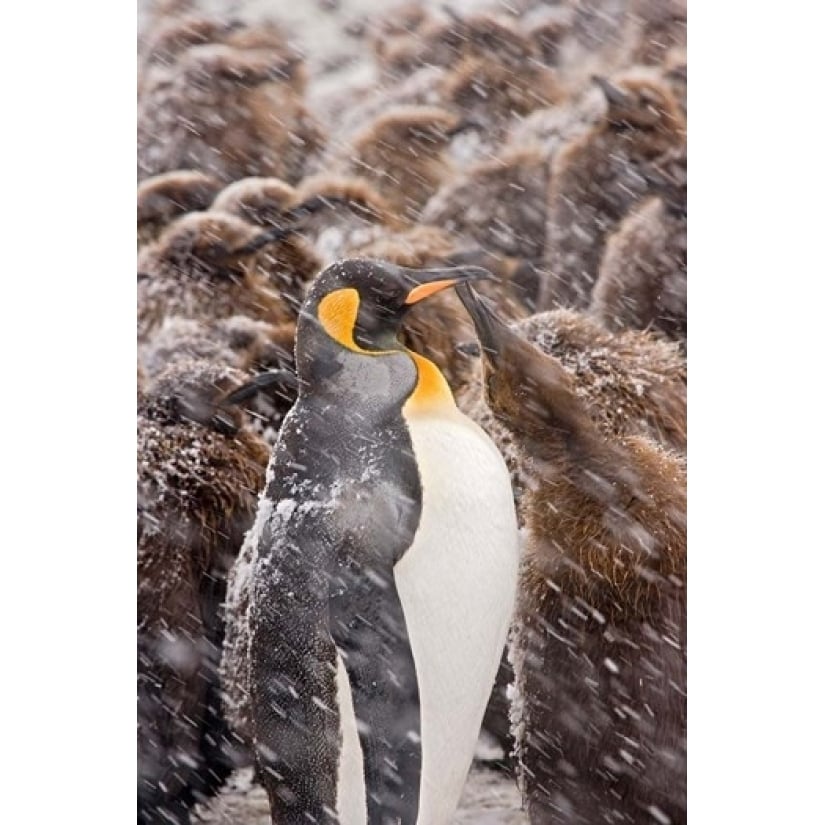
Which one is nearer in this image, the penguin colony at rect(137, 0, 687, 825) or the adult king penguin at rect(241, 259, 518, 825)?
the adult king penguin at rect(241, 259, 518, 825)

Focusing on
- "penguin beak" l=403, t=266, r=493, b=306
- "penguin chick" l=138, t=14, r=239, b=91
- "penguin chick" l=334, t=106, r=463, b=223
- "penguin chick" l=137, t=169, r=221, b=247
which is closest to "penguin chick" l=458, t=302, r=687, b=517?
"penguin beak" l=403, t=266, r=493, b=306

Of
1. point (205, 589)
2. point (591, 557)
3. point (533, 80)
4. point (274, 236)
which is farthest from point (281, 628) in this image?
point (533, 80)

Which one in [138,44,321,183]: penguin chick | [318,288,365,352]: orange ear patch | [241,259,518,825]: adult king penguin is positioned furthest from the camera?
[138,44,321,183]: penguin chick

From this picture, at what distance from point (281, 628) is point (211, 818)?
37cm

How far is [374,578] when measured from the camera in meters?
1.53

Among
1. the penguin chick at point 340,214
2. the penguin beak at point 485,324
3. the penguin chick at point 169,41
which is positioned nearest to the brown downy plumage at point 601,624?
the penguin beak at point 485,324

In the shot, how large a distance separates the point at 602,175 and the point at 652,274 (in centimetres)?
17

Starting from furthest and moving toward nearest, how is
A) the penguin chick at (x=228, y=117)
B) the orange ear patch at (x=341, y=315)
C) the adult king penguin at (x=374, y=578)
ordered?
the penguin chick at (x=228, y=117) < the orange ear patch at (x=341, y=315) < the adult king penguin at (x=374, y=578)

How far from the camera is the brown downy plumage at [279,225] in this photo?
5.57 feet

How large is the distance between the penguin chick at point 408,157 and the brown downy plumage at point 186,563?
364mm

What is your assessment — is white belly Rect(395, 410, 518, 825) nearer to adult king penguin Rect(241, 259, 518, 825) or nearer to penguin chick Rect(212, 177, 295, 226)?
adult king penguin Rect(241, 259, 518, 825)

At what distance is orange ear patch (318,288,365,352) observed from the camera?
5.31 ft

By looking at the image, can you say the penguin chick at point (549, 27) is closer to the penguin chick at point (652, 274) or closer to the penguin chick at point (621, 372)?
the penguin chick at point (652, 274)

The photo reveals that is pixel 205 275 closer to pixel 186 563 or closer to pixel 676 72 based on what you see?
pixel 186 563
